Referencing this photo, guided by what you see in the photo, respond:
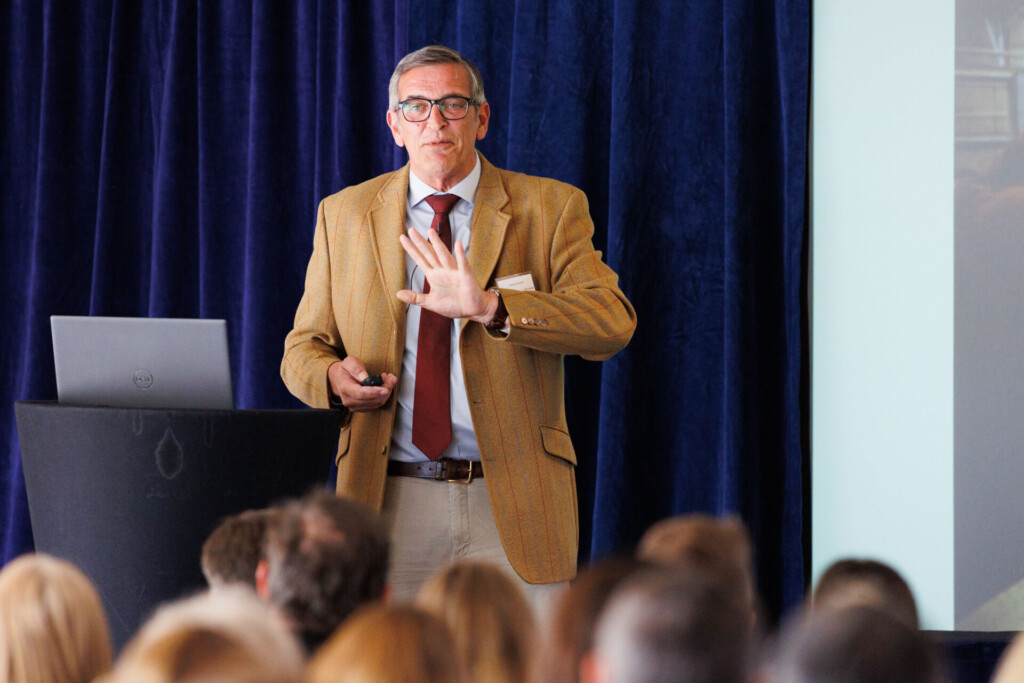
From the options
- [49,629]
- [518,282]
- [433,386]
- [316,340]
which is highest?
[518,282]

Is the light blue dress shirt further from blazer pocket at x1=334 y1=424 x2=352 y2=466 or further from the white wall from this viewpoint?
the white wall

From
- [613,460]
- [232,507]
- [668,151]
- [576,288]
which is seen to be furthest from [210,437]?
[668,151]

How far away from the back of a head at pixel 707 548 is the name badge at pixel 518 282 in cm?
103

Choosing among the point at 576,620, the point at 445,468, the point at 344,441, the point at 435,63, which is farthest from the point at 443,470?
the point at 576,620

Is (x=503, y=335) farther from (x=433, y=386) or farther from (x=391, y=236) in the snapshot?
(x=391, y=236)

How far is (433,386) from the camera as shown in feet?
7.63

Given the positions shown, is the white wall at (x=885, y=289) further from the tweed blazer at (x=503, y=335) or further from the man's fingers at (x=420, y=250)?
the man's fingers at (x=420, y=250)

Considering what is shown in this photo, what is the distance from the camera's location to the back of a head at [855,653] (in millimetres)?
828

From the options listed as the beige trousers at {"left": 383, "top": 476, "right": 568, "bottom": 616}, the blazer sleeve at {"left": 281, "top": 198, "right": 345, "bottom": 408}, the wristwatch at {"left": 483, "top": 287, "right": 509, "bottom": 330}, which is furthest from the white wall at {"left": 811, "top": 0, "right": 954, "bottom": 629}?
the blazer sleeve at {"left": 281, "top": 198, "right": 345, "bottom": 408}

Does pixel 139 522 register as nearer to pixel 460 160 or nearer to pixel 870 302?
pixel 460 160

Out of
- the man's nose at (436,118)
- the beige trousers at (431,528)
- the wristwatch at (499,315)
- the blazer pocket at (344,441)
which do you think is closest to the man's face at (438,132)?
the man's nose at (436,118)

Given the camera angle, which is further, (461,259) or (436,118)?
(436,118)

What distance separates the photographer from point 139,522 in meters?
1.67

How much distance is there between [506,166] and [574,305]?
109 cm
